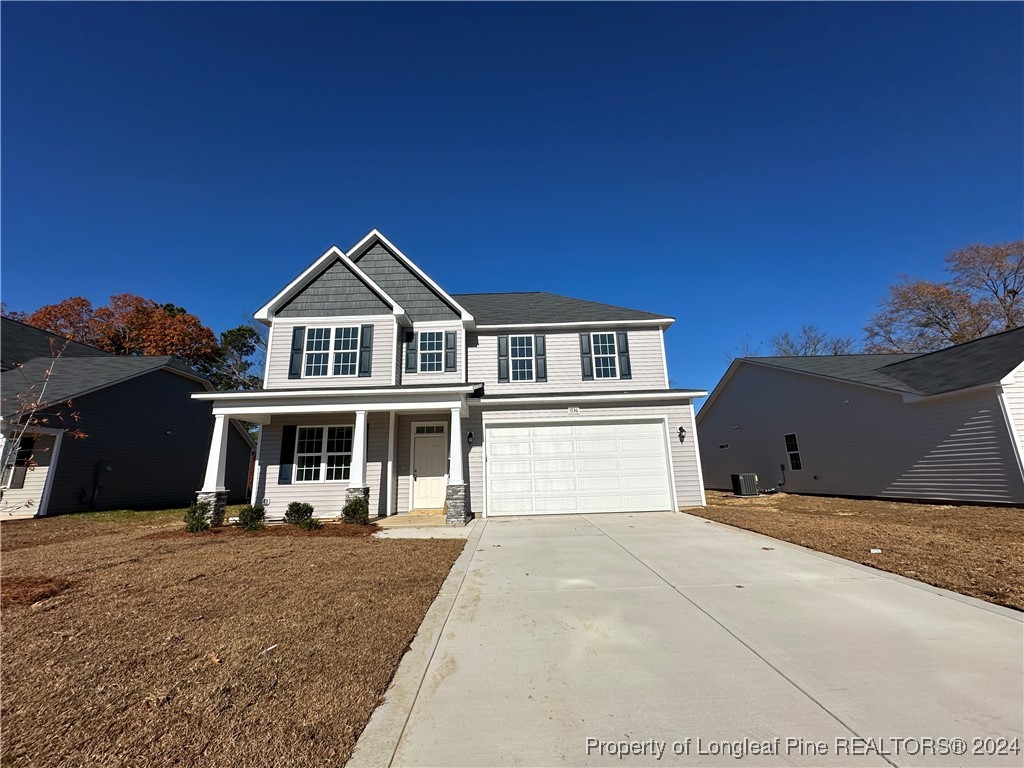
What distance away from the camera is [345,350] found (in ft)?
42.1

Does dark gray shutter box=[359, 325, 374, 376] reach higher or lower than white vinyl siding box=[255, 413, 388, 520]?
higher

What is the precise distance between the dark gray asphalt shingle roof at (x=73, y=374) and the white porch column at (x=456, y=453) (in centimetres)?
1132

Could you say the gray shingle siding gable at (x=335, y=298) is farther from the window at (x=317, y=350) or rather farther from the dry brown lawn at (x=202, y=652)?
the dry brown lawn at (x=202, y=652)

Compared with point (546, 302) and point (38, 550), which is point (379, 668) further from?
point (546, 302)

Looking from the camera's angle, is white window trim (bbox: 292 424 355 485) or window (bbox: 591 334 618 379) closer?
white window trim (bbox: 292 424 355 485)

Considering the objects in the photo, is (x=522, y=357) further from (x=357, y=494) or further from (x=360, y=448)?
(x=357, y=494)

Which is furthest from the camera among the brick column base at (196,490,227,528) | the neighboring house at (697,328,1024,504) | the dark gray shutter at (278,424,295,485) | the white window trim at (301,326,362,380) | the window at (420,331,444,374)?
the window at (420,331,444,374)

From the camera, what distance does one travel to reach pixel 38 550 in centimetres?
765

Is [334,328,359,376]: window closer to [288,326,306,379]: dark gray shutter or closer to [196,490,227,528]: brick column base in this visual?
[288,326,306,379]: dark gray shutter

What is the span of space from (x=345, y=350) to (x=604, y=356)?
8084mm

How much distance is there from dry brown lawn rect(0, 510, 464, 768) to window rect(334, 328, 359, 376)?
6.67 m

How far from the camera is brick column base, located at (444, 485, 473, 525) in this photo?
398 inches

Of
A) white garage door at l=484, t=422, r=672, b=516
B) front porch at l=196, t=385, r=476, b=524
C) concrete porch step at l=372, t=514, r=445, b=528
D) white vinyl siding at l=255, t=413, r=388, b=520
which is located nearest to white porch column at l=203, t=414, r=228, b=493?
front porch at l=196, t=385, r=476, b=524

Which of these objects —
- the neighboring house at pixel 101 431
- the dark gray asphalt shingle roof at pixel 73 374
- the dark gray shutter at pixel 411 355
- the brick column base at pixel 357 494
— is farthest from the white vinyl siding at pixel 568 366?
the dark gray asphalt shingle roof at pixel 73 374
